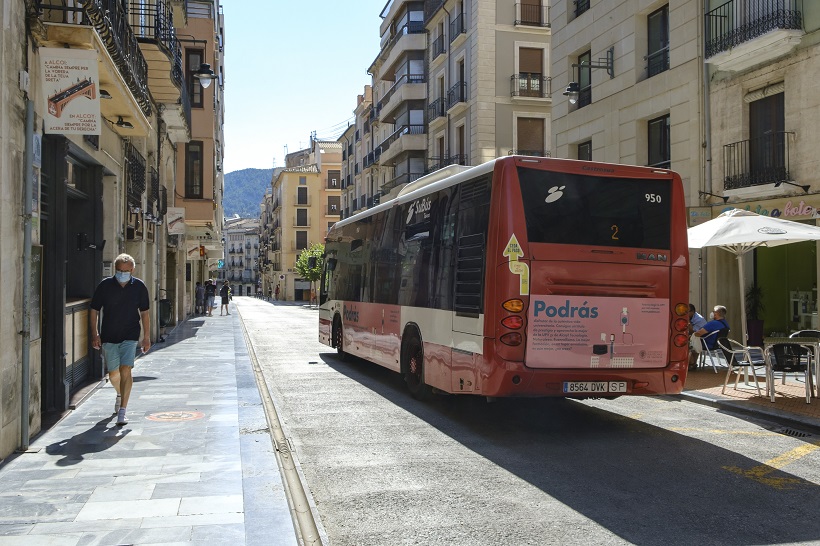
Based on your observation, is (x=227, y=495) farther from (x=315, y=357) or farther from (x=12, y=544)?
(x=315, y=357)

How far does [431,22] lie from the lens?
1658 inches

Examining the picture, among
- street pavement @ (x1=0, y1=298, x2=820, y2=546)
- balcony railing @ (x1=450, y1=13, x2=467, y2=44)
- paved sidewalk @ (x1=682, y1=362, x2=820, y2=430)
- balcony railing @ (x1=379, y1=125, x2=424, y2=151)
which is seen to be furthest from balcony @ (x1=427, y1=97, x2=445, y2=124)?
street pavement @ (x1=0, y1=298, x2=820, y2=546)

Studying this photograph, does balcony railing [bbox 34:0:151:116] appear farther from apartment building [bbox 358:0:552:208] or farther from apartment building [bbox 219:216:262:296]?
apartment building [bbox 219:216:262:296]

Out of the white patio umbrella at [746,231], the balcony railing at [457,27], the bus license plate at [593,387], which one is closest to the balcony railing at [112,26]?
the bus license plate at [593,387]

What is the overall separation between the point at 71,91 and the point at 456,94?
1245 inches

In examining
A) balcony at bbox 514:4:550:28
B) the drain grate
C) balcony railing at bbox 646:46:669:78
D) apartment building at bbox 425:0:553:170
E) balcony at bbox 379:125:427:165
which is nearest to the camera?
the drain grate

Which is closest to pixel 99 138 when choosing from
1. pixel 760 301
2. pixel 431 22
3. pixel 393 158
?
pixel 760 301

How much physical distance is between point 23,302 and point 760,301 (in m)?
16.7

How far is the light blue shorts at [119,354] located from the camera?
8.36 m

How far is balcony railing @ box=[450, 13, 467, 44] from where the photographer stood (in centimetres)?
3716

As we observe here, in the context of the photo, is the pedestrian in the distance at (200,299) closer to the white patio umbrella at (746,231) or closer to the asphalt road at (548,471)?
the asphalt road at (548,471)

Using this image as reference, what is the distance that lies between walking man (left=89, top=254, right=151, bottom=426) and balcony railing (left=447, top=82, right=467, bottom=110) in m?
29.9

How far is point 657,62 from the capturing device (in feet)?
68.2

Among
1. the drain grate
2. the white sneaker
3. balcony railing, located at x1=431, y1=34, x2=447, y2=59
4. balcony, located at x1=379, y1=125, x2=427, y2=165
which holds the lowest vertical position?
the drain grate
